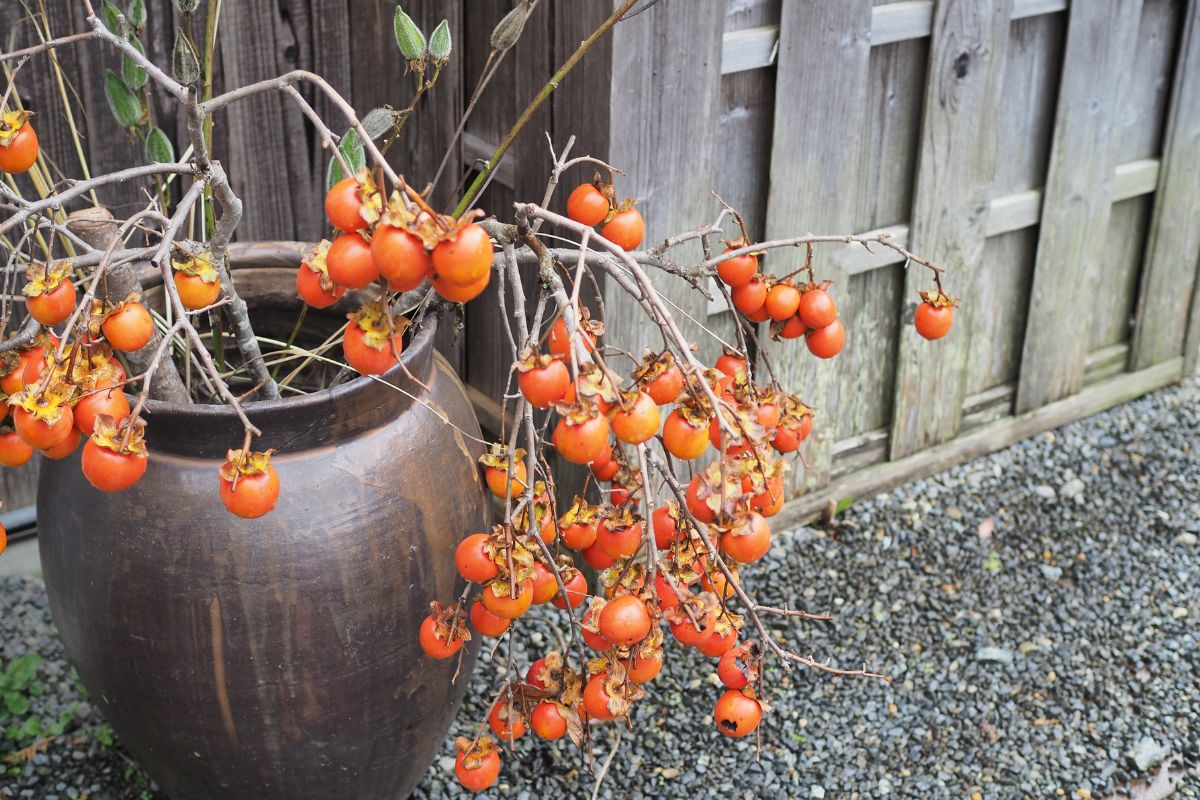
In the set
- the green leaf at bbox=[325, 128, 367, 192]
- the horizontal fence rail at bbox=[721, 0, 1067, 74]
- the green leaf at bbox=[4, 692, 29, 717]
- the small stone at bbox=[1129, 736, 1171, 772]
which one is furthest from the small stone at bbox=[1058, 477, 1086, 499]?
the green leaf at bbox=[4, 692, 29, 717]

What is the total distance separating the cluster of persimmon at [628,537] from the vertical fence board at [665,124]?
0.55 metres

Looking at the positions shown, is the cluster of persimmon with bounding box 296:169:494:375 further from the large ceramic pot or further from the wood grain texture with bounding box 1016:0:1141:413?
the wood grain texture with bounding box 1016:0:1141:413

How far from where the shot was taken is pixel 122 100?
5.82ft

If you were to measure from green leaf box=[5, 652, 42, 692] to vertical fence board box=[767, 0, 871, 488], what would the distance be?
4.95 ft

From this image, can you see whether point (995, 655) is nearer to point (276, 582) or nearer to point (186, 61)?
point (276, 582)

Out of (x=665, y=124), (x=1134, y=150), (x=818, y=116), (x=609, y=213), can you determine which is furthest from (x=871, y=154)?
(x=609, y=213)

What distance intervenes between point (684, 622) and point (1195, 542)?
1.82 meters

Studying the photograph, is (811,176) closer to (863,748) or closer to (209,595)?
(863,748)

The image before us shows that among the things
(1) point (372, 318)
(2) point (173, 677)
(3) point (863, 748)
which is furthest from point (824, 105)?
(2) point (173, 677)

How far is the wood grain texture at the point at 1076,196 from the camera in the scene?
107 inches

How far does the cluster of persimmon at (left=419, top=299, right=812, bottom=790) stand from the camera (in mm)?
1203

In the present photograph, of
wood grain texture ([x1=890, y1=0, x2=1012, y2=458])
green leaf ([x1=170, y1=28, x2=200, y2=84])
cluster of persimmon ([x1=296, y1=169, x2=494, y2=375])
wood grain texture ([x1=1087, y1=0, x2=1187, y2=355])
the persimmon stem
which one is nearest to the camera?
cluster of persimmon ([x1=296, y1=169, x2=494, y2=375])

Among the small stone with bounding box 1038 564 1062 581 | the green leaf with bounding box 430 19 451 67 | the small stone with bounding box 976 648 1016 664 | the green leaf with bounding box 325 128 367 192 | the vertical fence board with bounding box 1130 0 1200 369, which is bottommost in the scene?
the small stone with bounding box 976 648 1016 664

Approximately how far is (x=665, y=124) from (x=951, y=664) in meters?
1.12
